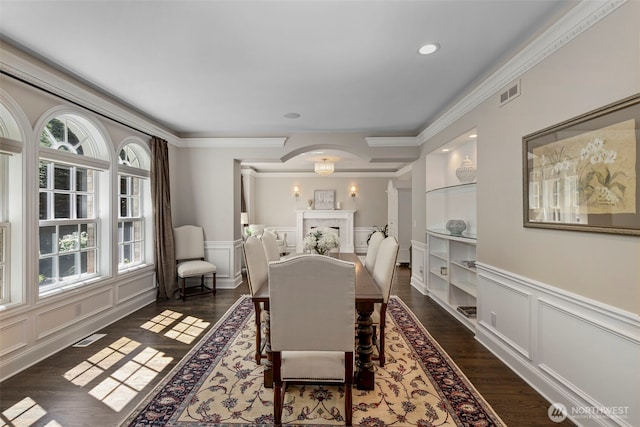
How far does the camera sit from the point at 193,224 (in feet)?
16.4

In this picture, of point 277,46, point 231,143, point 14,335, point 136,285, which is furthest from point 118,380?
point 231,143

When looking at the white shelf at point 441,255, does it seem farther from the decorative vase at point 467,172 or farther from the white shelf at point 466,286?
the decorative vase at point 467,172

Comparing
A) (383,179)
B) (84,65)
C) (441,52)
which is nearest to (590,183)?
(441,52)

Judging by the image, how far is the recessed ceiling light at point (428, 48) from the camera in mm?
2273

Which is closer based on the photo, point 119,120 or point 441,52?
point 441,52

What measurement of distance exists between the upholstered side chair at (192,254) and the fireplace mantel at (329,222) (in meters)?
4.11

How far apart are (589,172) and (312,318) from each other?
185 centimetres

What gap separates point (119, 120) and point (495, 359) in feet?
15.6

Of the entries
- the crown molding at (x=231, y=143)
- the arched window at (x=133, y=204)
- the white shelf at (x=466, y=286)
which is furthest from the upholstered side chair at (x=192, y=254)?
the white shelf at (x=466, y=286)

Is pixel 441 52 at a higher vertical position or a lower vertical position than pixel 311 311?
higher

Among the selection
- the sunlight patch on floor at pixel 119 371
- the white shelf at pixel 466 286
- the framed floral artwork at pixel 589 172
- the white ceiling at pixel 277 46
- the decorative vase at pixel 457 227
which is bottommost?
the sunlight patch on floor at pixel 119 371

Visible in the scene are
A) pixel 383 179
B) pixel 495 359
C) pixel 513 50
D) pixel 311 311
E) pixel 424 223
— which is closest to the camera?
pixel 311 311

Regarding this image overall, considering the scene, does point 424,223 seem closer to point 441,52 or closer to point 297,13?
point 441,52

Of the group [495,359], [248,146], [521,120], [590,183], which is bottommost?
[495,359]
